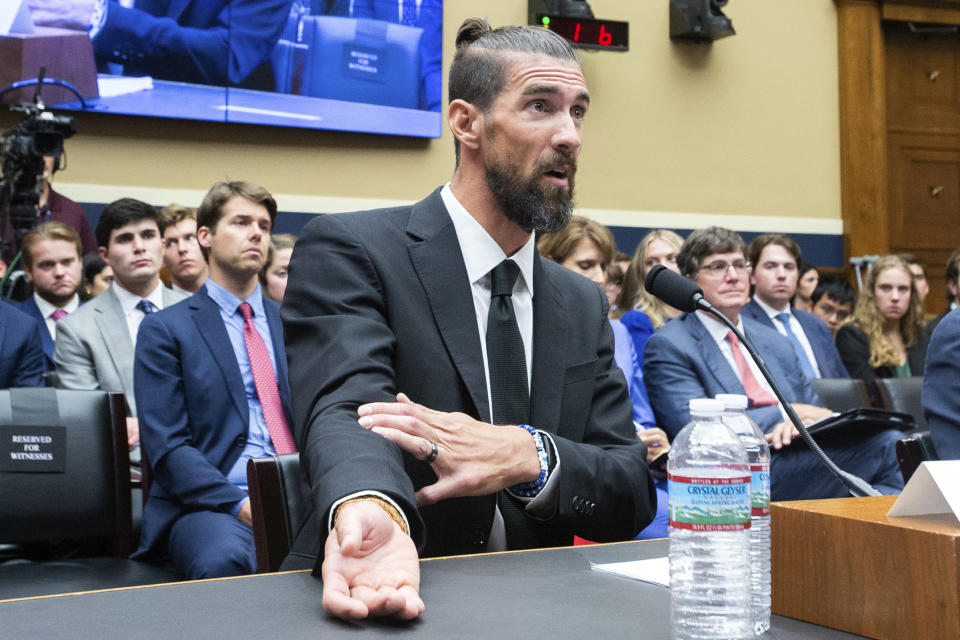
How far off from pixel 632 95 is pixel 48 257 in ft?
13.0

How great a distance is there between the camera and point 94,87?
499 centimetres

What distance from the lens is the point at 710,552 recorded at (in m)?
0.82

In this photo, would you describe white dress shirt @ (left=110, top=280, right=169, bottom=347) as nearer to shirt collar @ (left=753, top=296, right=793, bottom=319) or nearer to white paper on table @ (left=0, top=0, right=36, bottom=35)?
white paper on table @ (left=0, top=0, right=36, bottom=35)

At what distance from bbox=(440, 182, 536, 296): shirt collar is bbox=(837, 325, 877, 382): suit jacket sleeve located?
11.2 feet

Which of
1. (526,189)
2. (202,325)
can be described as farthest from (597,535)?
(202,325)

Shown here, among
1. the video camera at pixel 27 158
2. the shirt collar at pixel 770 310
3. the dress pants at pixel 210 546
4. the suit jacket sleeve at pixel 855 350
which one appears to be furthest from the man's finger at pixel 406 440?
the suit jacket sleeve at pixel 855 350

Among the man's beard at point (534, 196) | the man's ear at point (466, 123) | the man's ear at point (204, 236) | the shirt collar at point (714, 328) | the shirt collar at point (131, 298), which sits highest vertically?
the man's ear at point (466, 123)

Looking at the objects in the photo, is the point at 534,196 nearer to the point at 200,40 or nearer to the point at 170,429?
the point at 170,429

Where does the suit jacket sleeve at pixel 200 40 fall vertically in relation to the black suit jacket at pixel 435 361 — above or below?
above

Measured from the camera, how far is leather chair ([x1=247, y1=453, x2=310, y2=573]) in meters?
1.45

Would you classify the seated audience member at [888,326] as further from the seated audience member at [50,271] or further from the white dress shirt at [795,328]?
the seated audience member at [50,271]

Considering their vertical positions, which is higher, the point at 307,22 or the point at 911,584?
the point at 307,22

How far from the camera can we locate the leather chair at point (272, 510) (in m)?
1.45

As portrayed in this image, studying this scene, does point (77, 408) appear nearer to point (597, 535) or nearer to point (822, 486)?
point (597, 535)
